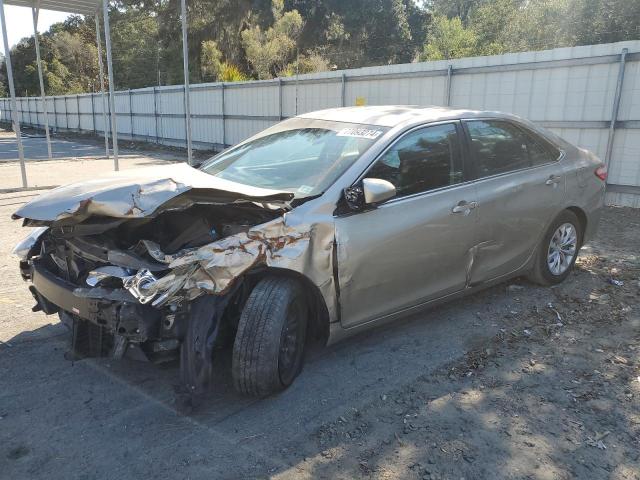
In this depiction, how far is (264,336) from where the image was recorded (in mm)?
2934

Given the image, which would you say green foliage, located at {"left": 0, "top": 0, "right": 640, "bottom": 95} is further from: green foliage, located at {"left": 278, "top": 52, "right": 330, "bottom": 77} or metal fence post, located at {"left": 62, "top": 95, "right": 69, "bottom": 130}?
metal fence post, located at {"left": 62, "top": 95, "right": 69, "bottom": 130}

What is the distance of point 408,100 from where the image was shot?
11.8 metres

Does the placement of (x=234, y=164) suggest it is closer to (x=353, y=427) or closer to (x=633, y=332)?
(x=353, y=427)

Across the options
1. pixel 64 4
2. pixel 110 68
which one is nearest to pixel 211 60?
pixel 64 4

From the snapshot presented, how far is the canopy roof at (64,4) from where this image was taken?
1266cm

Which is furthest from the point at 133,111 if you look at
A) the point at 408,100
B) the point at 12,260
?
the point at 12,260

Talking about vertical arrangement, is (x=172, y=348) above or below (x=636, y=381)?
above

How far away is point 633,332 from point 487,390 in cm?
170

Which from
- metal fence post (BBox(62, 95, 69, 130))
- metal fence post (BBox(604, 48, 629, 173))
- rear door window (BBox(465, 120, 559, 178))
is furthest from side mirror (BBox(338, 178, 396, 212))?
metal fence post (BBox(62, 95, 69, 130))

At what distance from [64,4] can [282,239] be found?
1300cm

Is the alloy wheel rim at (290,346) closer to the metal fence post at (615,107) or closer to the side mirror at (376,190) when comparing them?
the side mirror at (376,190)

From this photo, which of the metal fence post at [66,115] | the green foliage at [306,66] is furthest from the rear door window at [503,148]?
the metal fence post at [66,115]

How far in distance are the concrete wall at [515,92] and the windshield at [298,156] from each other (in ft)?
21.4

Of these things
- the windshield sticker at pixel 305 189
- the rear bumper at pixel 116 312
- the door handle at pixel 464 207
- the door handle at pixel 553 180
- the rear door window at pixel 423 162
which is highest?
the rear door window at pixel 423 162
